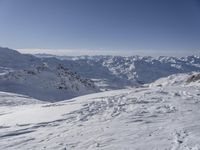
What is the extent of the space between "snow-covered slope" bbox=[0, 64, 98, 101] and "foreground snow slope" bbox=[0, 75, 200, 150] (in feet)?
262

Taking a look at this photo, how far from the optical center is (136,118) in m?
14.4

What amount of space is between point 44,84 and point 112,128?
10725cm

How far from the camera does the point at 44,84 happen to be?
385 feet

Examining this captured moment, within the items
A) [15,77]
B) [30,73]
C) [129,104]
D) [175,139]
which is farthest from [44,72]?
[175,139]

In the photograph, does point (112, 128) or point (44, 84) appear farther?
point (44, 84)

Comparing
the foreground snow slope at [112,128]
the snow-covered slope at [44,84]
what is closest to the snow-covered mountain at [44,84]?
the snow-covered slope at [44,84]

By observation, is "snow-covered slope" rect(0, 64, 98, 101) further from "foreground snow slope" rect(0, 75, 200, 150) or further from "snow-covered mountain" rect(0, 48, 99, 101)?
"foreground snow slope" rect(0, 75, 200, 150)

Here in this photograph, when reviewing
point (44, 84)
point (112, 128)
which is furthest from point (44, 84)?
point (112, 128)

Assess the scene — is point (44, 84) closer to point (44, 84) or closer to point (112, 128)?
point (44, 84)

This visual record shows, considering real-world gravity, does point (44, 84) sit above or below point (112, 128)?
below

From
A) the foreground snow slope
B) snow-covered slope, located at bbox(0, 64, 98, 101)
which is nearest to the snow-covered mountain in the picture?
snow-covered slope, located at bbox(0, 64, 98, 101)

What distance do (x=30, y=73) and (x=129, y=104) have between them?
113487 mm

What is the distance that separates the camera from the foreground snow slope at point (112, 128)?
34.5 ft

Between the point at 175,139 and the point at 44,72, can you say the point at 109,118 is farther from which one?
the point at 44,72
